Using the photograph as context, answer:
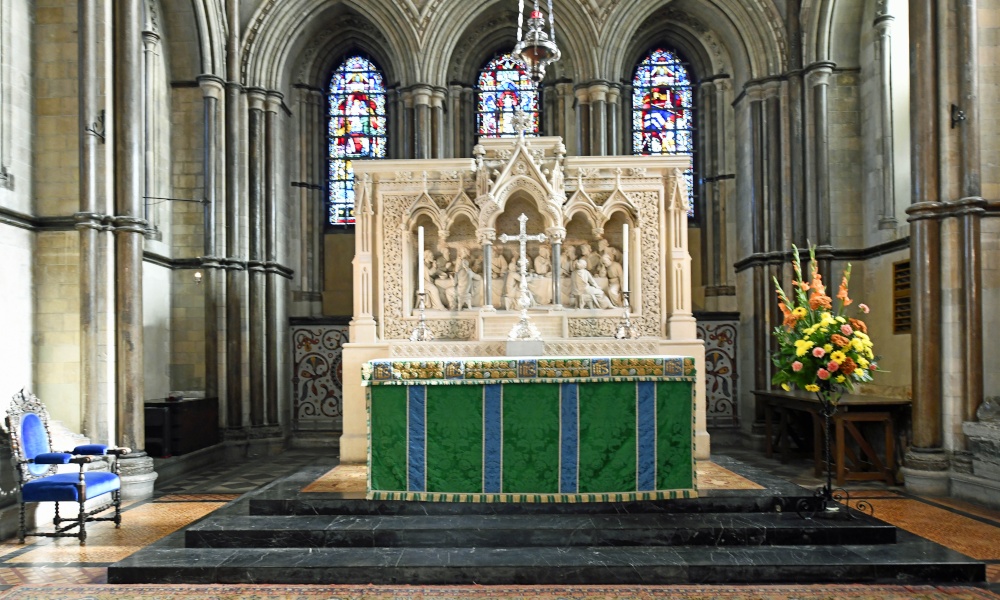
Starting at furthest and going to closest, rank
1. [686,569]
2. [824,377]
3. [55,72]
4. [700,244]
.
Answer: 1. [700,244]
2. [55,72]
3. [824,377]
4. [686,569]

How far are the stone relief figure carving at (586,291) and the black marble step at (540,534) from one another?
3108 millimetres

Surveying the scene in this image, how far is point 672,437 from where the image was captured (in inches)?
252

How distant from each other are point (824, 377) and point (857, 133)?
643 centimetres

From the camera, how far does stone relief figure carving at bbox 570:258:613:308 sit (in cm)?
877

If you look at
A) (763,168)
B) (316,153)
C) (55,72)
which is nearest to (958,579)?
(763,168)

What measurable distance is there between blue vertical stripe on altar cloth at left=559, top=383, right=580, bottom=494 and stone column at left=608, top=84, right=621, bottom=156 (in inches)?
285

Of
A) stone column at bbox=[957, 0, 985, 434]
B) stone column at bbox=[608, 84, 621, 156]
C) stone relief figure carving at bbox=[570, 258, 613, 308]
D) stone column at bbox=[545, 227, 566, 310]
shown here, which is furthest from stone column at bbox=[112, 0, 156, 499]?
stone column at bbox=[957, 0, 985, 434]

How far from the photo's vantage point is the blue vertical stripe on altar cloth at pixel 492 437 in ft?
20.9

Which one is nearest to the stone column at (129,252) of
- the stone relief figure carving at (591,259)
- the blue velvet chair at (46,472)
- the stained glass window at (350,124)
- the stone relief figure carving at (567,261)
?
the blue velvet chair at (46,472)

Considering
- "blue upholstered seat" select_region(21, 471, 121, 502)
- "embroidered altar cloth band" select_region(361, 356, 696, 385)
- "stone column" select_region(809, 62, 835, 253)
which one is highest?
"stone column" select_region(809, 62, 835, 253)

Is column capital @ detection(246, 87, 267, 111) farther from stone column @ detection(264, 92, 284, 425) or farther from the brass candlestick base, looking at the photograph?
the brass candlestick base

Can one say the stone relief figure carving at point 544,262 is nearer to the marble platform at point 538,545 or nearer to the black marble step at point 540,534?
the marble platform at point 538,545

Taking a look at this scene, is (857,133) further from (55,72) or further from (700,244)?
(55,72)

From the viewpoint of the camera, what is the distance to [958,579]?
5457 mm
